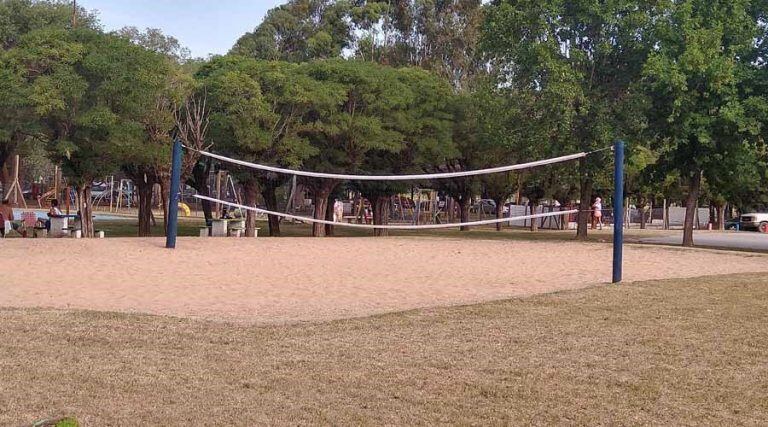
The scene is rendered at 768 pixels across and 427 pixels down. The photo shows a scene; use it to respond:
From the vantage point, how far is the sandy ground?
9.01m

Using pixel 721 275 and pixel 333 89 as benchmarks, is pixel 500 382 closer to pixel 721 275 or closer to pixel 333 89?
pixel 721 275

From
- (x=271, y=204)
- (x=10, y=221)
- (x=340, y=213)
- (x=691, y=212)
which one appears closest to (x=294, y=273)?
(x=10, y=221)

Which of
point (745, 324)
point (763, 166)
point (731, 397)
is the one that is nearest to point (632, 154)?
point (763, 166)

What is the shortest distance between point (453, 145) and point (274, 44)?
24694 millimetres

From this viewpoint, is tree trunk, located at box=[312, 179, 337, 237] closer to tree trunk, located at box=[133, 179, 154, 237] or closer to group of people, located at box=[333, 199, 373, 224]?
tree trunk, located at box=[133, 179, 154, 237]

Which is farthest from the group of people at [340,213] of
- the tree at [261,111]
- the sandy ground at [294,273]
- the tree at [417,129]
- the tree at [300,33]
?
the sandy ground at [294,273]

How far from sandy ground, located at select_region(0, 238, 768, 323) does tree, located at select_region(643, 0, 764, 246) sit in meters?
3.71

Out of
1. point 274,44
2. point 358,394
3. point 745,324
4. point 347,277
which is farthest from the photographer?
point 274,44

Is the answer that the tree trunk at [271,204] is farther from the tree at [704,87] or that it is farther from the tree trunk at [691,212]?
the tree trunk at [691,212]

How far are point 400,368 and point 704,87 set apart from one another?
1871 cm

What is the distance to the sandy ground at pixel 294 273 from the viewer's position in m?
9.01

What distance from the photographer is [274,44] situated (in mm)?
49188

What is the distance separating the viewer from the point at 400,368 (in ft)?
18.4

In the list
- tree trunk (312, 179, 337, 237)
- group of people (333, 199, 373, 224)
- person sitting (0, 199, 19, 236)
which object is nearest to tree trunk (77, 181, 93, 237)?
person sitting (0, 199, 19, 236)
